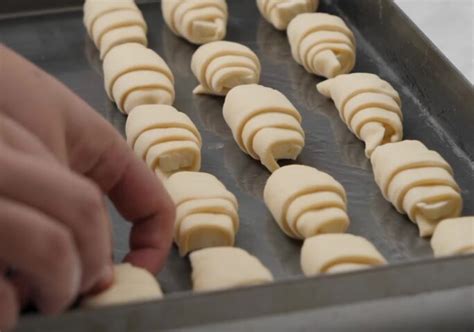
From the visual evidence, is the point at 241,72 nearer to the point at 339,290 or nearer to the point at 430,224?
the point at 430,224

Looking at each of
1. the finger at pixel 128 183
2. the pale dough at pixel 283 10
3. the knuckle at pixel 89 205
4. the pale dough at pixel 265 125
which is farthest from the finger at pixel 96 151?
the pale dough at pixel 283 10

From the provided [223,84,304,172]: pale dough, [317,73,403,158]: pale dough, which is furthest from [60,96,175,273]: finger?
[317,73,403,158]: pale dough

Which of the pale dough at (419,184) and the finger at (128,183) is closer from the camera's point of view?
the finger at (128,183)

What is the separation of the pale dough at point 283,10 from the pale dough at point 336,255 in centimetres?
80

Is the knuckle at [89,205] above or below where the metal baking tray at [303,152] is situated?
above

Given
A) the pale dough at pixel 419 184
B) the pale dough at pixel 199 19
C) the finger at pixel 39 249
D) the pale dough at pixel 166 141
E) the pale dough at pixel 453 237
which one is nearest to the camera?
the finger at pixel 39 249

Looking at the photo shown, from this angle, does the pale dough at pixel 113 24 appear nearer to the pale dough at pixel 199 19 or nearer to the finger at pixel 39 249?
the pale dough at pixel 199 19

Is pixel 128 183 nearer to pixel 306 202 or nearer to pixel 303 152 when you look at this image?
pixel 306 202

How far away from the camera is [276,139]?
1623 millimetres

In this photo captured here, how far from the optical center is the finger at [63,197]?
1.00m

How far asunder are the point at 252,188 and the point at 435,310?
513 millimetres

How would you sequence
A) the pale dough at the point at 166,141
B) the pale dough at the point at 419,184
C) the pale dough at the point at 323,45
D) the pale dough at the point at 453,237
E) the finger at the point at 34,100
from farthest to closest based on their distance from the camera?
the pale dough at the point at 323,45 < the pale dough at the point at 166,141 < the pale dough at the point at 419,184 < the pale dough at the point at 453,237 < the finger at the point at 34,100

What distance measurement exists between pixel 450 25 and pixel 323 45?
41 cm

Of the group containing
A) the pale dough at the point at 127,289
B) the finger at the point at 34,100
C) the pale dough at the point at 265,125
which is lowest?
the pale dough at the point at 265,125
